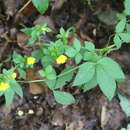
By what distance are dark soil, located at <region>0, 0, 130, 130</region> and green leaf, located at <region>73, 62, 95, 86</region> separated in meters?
0.45

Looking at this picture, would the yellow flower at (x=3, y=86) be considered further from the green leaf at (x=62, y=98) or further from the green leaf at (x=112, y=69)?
the green leaf at (x=112, y=69)

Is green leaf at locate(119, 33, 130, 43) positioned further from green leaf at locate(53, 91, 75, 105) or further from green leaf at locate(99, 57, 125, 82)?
green leaf at locate(53, 91, 75, 105)

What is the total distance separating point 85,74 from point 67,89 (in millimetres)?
527

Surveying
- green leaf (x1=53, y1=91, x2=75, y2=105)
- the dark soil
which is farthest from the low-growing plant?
the dark soil

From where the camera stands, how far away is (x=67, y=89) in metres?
1.95

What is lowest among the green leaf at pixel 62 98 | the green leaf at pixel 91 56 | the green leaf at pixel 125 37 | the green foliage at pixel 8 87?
the green leaf at pixel 62 98

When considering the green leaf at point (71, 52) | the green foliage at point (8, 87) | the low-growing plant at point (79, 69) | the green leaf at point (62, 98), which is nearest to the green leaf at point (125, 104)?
the low-growing plant at point (79, 69)

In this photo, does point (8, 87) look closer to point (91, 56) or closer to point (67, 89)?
point (91, 56)

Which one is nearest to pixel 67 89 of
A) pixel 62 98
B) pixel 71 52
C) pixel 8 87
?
pixel 62 98

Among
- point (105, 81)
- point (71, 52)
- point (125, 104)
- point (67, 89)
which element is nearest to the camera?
point (105, 81)

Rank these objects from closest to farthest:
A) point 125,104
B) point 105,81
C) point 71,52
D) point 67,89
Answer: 1. point 105,81
2. point 71,52
3. point 125,104
4. point 67,89

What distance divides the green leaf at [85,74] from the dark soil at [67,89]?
449mm

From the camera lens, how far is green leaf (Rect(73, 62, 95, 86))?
1429 millimetres

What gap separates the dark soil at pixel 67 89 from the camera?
6.05 ft
